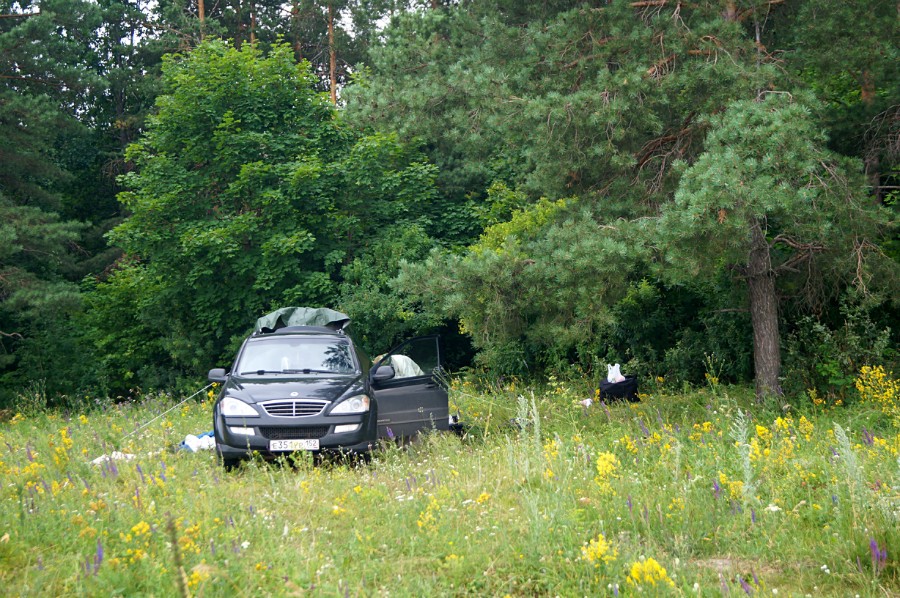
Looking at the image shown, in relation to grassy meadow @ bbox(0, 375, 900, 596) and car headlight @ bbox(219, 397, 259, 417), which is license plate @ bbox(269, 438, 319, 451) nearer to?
car headlight @ bbox(219, 397, 259, 417)

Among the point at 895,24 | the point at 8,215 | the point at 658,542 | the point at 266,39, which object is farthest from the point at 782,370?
the point at 266,39

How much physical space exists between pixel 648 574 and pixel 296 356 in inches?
270

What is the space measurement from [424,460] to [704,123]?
568 cm

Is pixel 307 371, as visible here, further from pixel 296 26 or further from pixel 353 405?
pixel 296 26

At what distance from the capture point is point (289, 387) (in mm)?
8938

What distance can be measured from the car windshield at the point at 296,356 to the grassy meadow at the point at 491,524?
1996 millimetres

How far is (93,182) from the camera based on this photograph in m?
31.5

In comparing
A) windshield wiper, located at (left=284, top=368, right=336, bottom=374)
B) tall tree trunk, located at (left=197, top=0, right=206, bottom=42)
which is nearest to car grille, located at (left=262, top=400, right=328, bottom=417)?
windshield wiper, located at (left=284, top=368, right=336, bottom=374)

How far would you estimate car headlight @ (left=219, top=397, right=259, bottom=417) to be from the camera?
28.2ft

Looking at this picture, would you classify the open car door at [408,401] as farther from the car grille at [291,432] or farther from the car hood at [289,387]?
the car grille at [291,432]

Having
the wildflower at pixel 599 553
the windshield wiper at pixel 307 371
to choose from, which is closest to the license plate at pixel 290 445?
the windshield wiper at pixel 307 371

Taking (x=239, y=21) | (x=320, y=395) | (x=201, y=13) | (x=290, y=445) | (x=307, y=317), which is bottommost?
(x=290, y=445)

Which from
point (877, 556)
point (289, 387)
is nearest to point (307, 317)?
point (289, 387)

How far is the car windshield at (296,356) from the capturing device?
983cm
